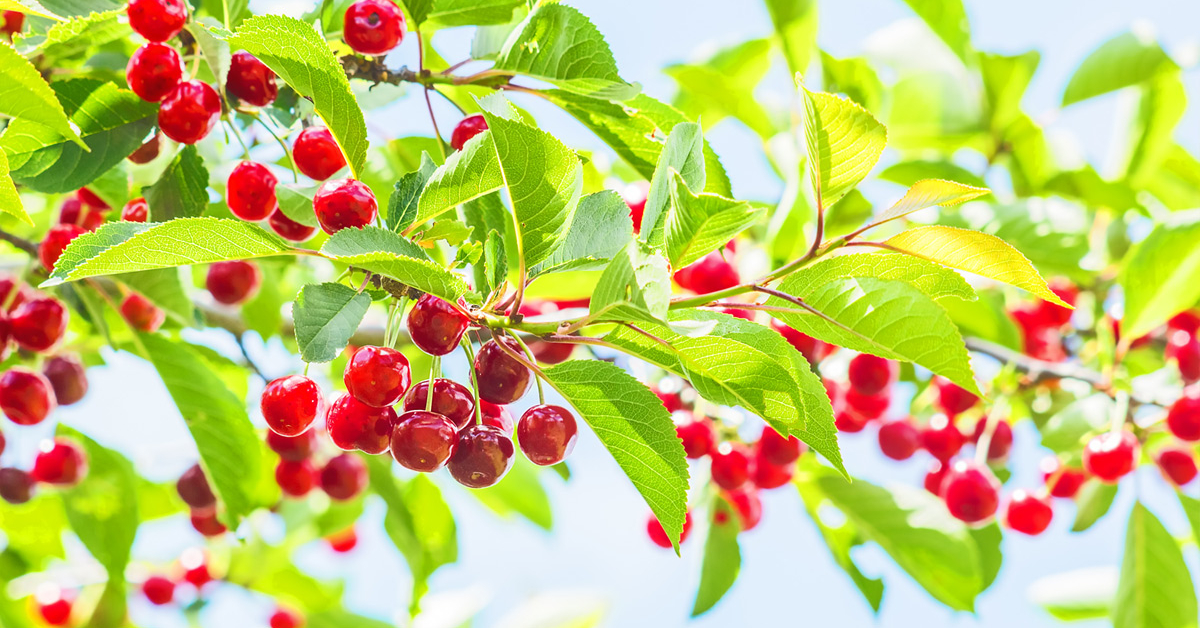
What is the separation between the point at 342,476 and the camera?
2.31 meters

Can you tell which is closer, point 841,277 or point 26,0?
point 841,277

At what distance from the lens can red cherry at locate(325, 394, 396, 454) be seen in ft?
3.53

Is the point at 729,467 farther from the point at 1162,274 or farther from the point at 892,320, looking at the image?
the point at 892,320

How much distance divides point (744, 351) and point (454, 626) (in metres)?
3.84

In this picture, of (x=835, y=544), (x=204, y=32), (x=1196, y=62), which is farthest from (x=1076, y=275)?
(x=204, y=32)

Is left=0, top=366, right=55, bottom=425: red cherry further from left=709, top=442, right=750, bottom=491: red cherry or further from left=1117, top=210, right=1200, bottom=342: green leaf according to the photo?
left=1117, top=210, right=1200, bottom=342: green leaf

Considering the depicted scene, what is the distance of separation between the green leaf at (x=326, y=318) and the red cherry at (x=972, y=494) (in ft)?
5.68

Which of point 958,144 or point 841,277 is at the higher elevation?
point 841,277

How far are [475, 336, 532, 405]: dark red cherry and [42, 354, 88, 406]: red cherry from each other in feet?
4.07

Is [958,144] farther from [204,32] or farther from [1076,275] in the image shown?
[204,32]

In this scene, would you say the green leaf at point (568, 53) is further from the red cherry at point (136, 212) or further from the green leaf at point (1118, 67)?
the green leaf at point (1118, 67)

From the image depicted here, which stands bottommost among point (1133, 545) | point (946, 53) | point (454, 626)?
point (454, 626)

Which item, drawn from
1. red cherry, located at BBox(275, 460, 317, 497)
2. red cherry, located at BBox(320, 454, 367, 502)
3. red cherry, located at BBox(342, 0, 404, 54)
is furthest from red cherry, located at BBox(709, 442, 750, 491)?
red cherry, located at BBox(342, 0, 404, 54)

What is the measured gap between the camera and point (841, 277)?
957 millimetres
